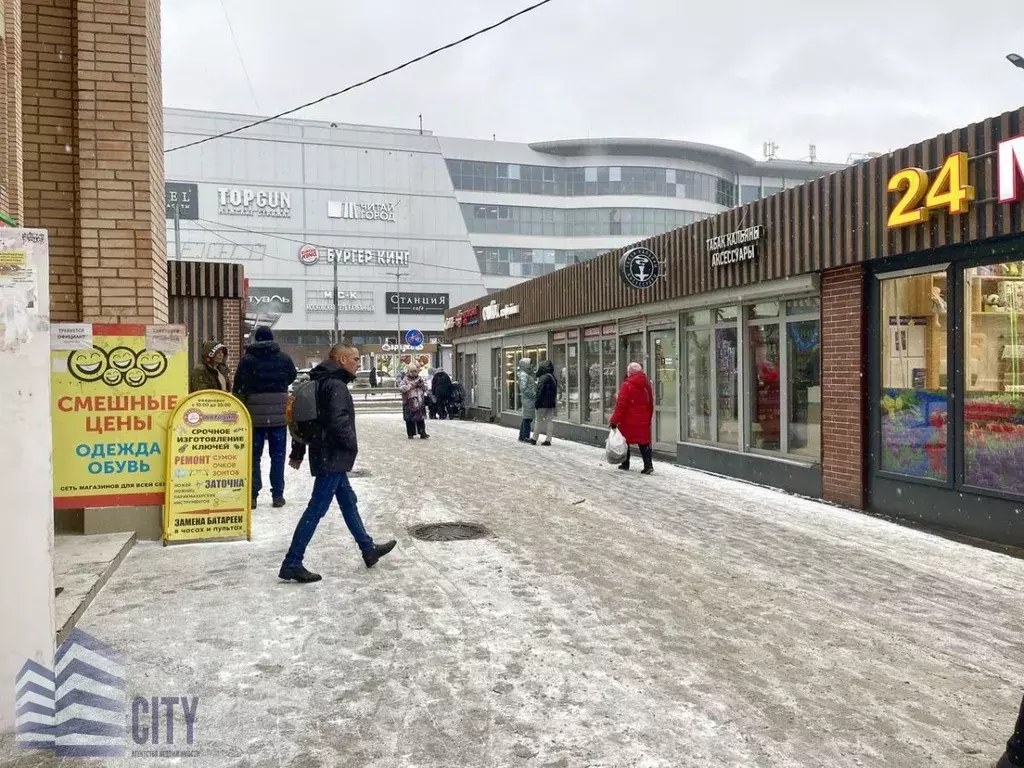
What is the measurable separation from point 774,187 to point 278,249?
43144 millimetres

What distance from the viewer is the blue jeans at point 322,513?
559 cm

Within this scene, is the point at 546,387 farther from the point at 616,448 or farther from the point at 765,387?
the point at 765,387

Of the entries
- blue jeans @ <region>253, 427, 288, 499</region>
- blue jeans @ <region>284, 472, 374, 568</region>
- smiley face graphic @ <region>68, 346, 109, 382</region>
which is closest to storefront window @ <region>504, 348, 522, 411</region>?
blue jeans @ <region>253, 427, 288, 499</region>

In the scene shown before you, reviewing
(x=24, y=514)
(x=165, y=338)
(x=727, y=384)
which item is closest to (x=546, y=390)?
(x=727, y=384)

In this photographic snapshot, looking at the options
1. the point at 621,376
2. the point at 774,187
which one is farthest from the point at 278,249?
the point at 621,376

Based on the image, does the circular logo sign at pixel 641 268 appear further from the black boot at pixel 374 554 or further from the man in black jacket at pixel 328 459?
the black boot at pixel 374 554

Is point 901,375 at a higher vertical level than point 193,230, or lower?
lower

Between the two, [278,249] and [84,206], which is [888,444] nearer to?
[84,206]

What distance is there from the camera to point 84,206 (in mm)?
7004

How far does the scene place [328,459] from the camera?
566 centimetres

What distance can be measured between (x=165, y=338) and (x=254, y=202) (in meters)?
53.9

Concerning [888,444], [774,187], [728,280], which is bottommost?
[888,444]

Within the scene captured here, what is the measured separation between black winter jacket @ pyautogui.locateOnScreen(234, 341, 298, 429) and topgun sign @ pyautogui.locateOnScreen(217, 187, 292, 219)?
52267mm

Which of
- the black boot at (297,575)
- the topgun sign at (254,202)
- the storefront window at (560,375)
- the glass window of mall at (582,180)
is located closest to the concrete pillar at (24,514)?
the black boot at (297,575)
